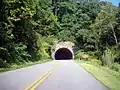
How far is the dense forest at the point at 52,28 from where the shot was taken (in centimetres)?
3231

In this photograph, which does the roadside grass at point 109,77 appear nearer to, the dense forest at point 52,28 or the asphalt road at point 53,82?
the asphalt road at point 53,82

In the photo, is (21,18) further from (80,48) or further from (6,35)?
(80,48)

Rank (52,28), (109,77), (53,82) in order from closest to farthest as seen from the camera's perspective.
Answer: (53,82), (109,77), (52,28)

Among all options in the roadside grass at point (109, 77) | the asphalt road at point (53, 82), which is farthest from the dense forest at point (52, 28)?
the asphalt road at point (53, 82)

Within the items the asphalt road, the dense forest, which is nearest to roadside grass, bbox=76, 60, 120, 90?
the asphalt road

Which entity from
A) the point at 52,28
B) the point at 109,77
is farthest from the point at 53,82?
the point at 52,28

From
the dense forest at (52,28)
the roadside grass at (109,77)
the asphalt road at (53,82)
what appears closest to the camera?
the asphalt road at (53,82)

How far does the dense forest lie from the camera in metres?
32.3

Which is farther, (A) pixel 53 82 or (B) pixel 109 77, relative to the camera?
(B) pixel 109 77

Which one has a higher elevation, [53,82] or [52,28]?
[52,28]

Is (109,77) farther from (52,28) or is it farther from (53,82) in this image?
A: (52,28)

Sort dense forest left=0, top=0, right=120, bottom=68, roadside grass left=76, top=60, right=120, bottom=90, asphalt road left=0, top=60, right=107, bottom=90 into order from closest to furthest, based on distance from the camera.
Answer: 1. asphalt road left=0, top=60, right=107, bottom=90
2. roadside grass left=76, top=60, right=120, bottom=90
3. dense forest left=0, top=0, right=120, bottom=68

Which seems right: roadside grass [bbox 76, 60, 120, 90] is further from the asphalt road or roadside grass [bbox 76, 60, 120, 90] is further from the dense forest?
the dense forest

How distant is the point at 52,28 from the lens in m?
74.2
